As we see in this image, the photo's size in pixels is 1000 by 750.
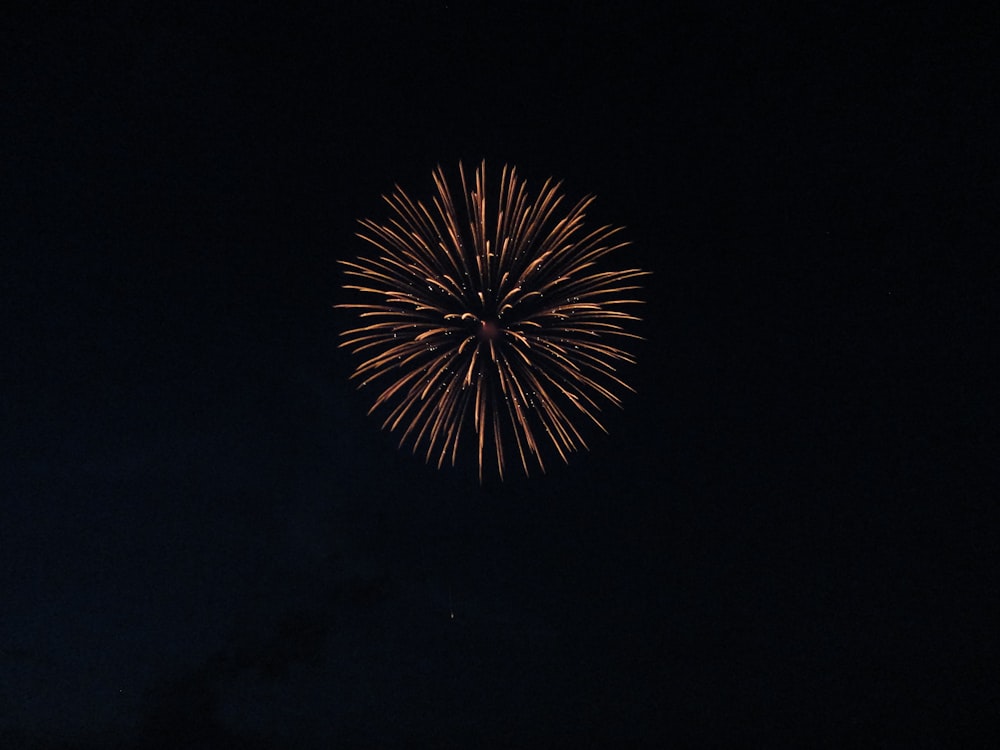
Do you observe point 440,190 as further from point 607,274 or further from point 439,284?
point 607,274

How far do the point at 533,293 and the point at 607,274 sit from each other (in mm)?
2865

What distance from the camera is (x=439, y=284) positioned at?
3922 centimetres

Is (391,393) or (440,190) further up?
(440,190)

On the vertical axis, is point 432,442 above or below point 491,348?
below

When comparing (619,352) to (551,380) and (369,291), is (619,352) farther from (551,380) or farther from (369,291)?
(369,291)

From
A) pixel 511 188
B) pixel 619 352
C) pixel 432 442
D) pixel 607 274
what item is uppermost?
pixel 511 188

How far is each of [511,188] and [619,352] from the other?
6.48 meters

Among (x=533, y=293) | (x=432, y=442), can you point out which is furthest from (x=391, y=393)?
(x=533, y=293)

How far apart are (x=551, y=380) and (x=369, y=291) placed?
6.62 m

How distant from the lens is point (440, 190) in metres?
39.8

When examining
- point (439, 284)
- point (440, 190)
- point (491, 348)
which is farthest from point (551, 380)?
point (440, 190)

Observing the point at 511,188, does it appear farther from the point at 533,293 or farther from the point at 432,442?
the point at 432,442

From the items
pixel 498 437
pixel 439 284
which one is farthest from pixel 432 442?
pixel 439 284

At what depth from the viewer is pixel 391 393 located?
133 ft
